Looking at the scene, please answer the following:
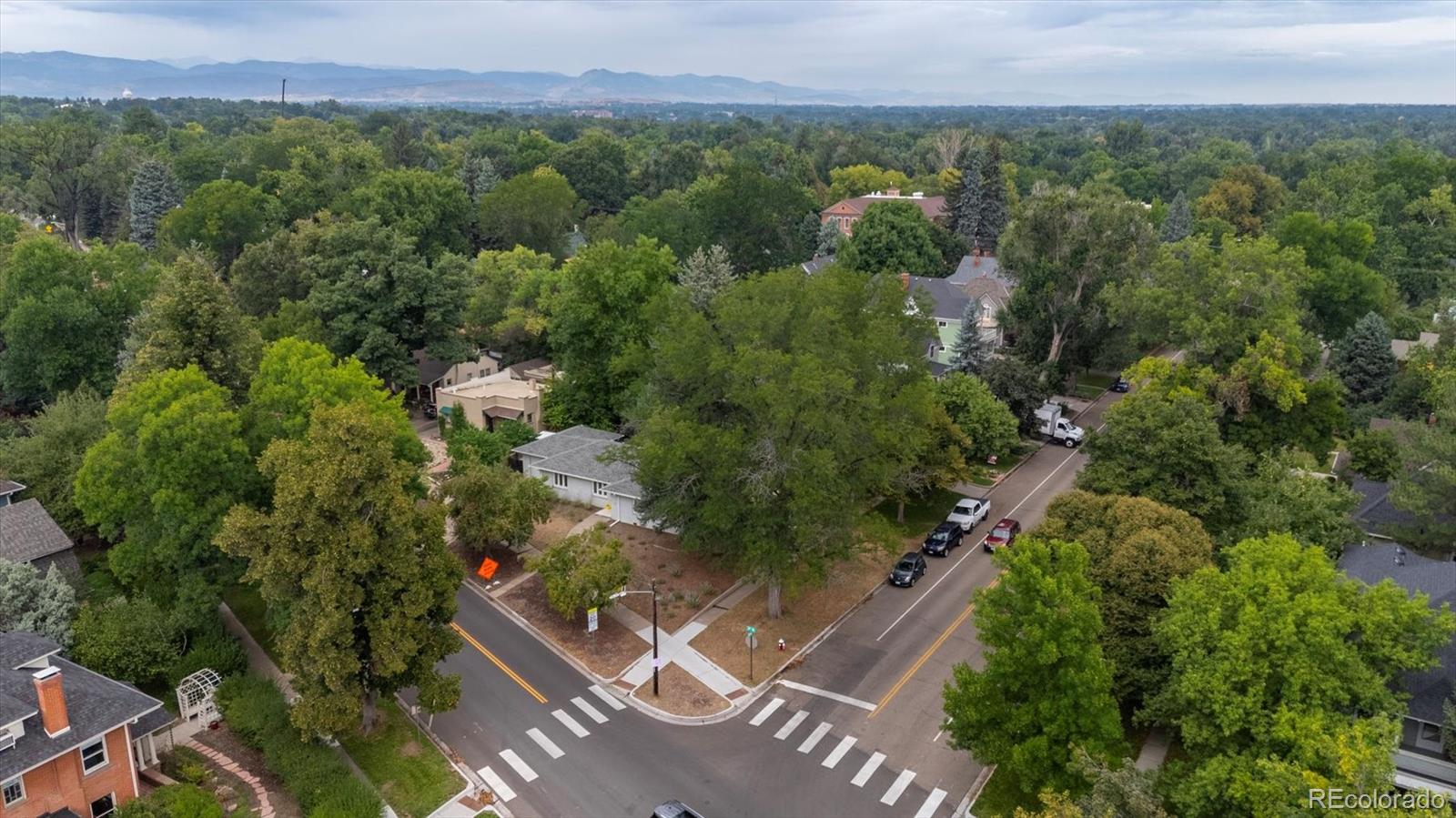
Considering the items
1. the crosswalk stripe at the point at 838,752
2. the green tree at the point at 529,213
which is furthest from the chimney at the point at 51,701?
the green tree at the point at 529,213

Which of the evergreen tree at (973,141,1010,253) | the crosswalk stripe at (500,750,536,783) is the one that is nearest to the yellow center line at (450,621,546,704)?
the crosswalk stripe at (500,750,536,783)

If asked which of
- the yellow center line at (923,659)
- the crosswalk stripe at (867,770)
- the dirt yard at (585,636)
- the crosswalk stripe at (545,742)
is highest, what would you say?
the yellow center line at (923,659)

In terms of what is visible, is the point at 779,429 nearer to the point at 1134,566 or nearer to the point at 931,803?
the point at 1134,566

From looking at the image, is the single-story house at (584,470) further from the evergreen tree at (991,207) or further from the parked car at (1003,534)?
the evergreen tree at (991,207)

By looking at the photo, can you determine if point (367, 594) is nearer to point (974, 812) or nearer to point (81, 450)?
point (974, 812)

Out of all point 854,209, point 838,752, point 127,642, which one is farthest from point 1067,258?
point 854,209

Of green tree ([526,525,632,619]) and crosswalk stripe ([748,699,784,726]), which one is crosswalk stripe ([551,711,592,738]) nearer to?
green tree ([526,525,632,619])
